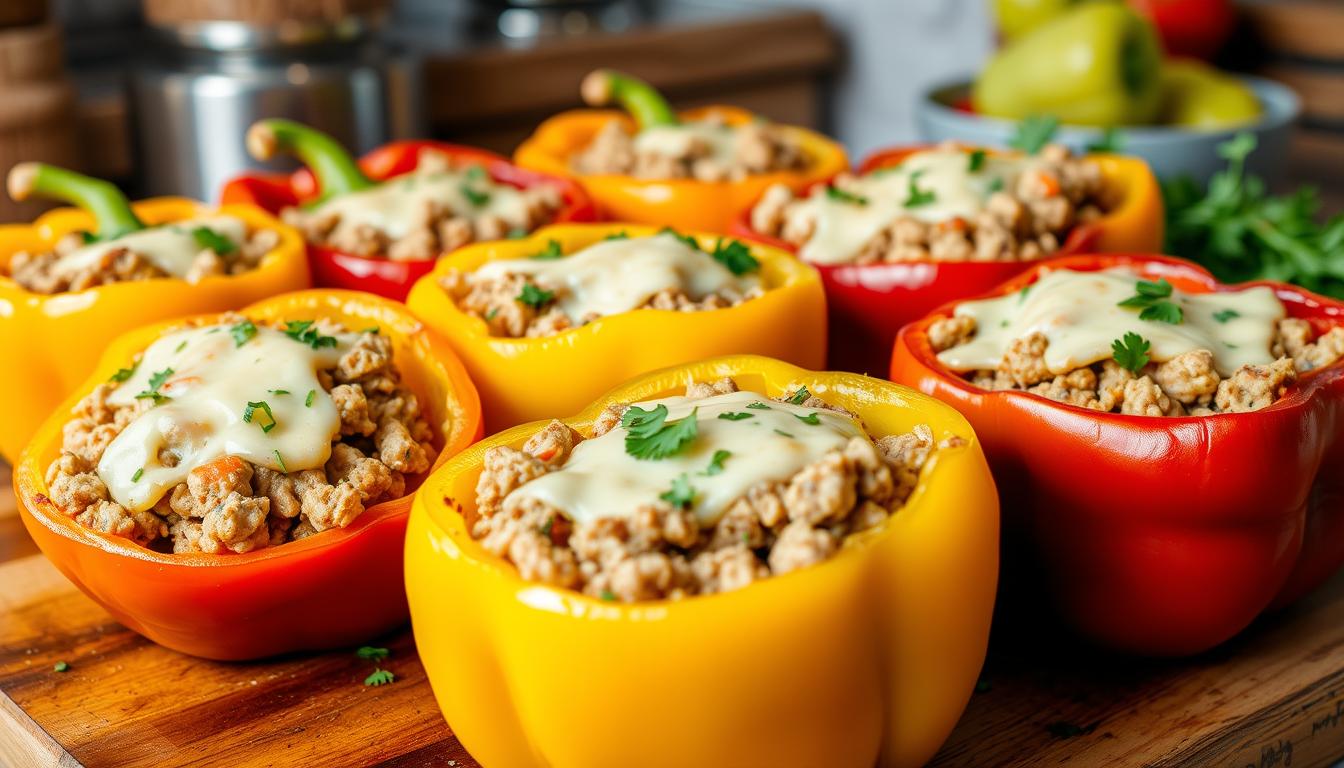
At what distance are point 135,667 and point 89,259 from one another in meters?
0.84

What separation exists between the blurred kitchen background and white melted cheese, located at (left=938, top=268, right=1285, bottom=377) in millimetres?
2135

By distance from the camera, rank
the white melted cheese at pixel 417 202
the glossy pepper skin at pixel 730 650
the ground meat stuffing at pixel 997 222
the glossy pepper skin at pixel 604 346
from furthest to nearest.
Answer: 1. the white melted cheese at pixel 417 202
2. the ground meat stuffing at pixel 997 222
3. the glossy pepper skin at pixel 604 346
4. the glossy pepper skin at pixel 730 650

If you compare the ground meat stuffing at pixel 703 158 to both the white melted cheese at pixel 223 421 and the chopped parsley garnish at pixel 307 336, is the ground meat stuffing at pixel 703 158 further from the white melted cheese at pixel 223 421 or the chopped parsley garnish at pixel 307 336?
the white melted cheese at pixel 223 421

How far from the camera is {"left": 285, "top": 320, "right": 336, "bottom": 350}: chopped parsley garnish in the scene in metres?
2.11

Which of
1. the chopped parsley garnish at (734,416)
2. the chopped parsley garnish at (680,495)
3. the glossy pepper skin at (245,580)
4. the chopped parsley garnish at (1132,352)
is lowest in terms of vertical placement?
the glossy pepper skin at (245,580)

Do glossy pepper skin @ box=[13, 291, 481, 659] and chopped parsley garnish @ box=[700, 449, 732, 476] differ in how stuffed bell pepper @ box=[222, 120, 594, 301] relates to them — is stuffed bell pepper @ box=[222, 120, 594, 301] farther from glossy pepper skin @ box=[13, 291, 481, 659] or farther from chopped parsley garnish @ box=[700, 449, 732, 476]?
chopped parsley garnish @ box=[700, 449, 732, 476]

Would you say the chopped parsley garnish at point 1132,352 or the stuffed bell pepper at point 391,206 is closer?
the chopped parsley garnish at point 1132,352

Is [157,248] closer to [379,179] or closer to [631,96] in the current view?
[379,179]

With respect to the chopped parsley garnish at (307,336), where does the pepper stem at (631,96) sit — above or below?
above

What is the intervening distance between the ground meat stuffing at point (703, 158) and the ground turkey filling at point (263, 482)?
1167mm

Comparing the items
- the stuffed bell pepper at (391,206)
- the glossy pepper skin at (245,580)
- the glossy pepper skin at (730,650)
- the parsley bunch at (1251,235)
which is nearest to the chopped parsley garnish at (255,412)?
the glossy pepper skin at (245,580)

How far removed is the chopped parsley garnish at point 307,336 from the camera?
6.91ft

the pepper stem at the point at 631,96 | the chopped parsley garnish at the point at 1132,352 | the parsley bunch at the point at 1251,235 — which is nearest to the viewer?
the chopped parsley garnish at the point at 1132,352

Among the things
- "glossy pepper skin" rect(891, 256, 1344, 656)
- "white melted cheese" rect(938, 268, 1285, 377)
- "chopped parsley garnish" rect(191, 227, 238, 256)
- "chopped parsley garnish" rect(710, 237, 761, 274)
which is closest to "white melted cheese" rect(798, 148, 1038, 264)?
"chopped parsley garnish" rect(710, 237, 761, 274)
